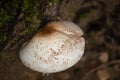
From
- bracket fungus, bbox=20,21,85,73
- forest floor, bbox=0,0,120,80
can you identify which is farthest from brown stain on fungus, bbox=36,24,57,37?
forest floor, bbox=0,0,120,80

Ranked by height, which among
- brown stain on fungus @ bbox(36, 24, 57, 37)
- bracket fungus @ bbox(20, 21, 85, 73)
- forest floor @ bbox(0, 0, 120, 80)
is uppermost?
brown stain on fungus @ bbox(36, 24, 57, 37)

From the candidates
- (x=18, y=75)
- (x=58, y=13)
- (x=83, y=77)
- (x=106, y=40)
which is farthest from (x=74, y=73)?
(x=58, y=13)

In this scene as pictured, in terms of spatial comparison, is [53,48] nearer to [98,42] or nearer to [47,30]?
[47,30]

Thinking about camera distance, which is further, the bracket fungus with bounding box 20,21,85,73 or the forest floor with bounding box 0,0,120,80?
the forest floor with bounding box 0,0,120,80

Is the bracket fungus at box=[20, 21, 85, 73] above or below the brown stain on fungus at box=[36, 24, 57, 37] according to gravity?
below

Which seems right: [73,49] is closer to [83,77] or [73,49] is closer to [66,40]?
[66,40]

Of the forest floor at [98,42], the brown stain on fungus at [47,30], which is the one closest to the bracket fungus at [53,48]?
the brown stain on fungus at [47,30]

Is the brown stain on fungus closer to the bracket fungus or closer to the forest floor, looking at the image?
the bracket fungus

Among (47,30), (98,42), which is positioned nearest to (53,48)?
(47,30)
